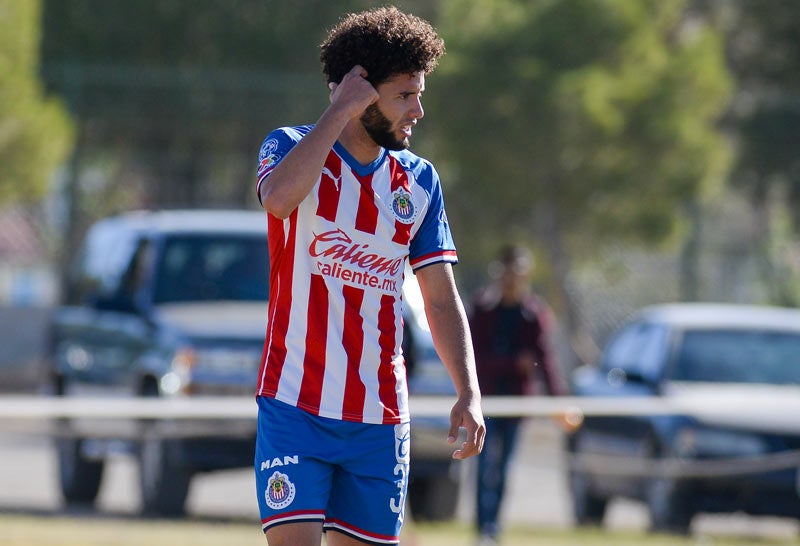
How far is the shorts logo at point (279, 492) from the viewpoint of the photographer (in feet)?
16.2

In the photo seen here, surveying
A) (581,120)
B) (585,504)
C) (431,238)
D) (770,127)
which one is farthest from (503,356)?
(770,127)

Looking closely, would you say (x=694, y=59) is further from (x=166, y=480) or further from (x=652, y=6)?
(x=166, y=480)

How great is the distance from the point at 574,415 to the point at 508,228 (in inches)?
394

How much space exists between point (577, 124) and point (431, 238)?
15940 mm

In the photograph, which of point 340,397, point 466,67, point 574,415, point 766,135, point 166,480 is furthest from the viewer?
point 766,135

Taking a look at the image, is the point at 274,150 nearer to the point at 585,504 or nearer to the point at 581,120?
the point at 585,504

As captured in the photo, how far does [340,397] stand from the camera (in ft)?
16.5

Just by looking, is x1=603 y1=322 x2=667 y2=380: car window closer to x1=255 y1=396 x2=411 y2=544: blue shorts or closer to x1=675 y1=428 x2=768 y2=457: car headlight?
x1=675 y1=428 x2=768 y2=457: car headlight

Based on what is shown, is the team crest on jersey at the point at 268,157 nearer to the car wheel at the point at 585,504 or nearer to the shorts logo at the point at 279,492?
the shorts logo at the point at 279,492

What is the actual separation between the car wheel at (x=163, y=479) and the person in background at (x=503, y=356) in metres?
2.32

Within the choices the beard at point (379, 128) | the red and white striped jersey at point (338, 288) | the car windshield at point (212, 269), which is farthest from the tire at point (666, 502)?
the beard at point (379, 128)

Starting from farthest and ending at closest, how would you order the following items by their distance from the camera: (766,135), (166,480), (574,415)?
1. (766,135)
2. (166,480)
3. (574,415)

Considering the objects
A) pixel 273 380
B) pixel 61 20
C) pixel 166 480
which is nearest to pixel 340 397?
pixel 273 380

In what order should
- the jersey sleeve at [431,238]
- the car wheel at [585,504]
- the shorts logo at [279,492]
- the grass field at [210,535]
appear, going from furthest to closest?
the car wheel at [585,504] → the grass field at [210,535] → the jersey sleeve at [431,238] → the shorts logo at [279,492]
